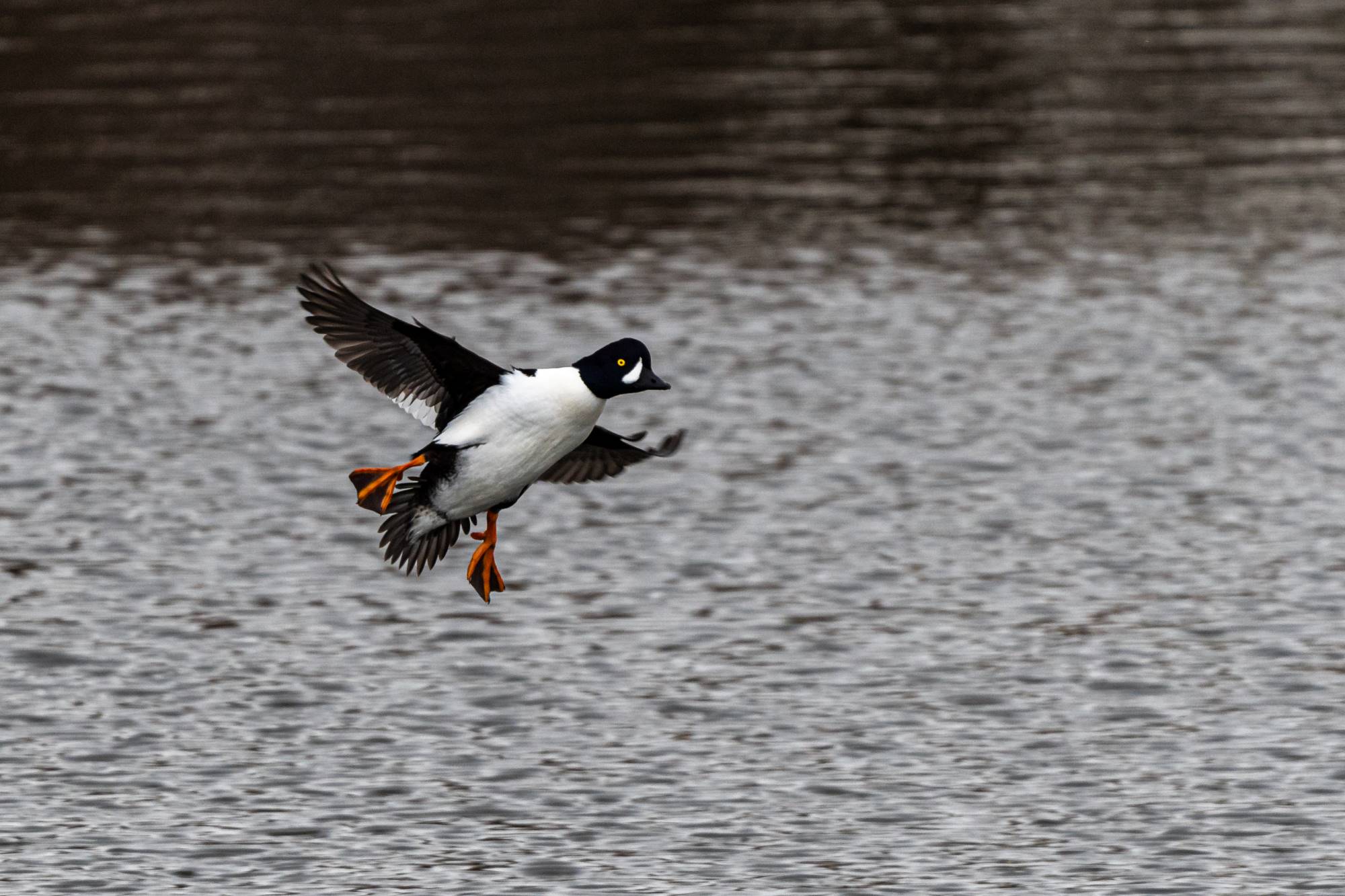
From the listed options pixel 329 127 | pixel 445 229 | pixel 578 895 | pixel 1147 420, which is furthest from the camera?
pixel 329 127

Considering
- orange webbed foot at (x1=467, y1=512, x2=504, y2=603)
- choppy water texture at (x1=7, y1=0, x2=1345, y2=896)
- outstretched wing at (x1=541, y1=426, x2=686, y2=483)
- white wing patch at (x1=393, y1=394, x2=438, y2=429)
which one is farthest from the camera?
choppy water texture at (x1=7, y1=0, x2=1345, y2=896)

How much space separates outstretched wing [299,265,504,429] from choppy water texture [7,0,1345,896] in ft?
18.3

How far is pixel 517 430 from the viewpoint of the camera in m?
14.5

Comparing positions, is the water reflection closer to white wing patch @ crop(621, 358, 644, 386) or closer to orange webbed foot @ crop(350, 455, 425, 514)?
orange webbed foot @ crop(350, 455, 425, 514)

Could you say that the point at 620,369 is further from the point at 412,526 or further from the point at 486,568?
the point at 412,526

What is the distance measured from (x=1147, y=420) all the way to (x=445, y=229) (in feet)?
52.2

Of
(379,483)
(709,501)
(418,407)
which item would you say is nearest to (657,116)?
(709,501)

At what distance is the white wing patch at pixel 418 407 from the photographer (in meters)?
15.8

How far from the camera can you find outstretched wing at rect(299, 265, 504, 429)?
1511 centimetres

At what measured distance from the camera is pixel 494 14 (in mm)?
65500

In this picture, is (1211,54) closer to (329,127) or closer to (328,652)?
(329,127)

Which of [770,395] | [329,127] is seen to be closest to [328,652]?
[770,395]

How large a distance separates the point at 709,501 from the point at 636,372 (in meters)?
16.2

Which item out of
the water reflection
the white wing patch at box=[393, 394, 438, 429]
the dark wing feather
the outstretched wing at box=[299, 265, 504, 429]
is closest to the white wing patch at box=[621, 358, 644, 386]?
the outstretched wing at box=[299, 265, 504, 429]
